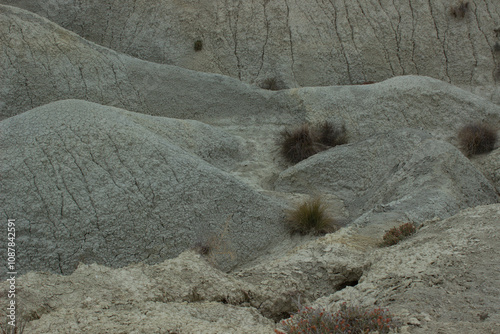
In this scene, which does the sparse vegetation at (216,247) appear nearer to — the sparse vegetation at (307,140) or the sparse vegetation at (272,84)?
the sparse vegetation at (307,140)

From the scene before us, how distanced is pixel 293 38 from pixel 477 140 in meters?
6.23

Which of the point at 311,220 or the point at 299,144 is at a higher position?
the point at 299,144

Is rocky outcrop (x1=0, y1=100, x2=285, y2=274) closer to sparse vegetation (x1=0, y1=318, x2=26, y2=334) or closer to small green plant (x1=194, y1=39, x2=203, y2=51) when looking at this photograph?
sparse vegetation (x1=0, y1=318, x2=26, y2=334)

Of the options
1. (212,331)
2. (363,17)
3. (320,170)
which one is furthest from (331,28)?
(212,331)

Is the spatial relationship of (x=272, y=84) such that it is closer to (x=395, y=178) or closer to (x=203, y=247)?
(x=395, y=178)

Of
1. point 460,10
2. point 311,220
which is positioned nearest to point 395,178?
point 311,220

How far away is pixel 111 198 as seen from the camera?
6.94 meters

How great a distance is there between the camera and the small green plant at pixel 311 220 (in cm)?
771

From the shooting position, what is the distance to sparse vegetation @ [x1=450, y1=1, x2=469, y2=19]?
15.0 m

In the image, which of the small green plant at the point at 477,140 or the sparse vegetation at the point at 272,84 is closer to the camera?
the small green plant at the point at 477,140

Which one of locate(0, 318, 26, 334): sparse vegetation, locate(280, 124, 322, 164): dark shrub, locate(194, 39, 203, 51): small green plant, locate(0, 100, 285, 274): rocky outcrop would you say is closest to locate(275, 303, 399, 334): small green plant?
locate(0, 318, 26, 334): sparse vegetation

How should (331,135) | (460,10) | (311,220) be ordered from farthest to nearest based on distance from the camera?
(460,10) < (331,135) < (311,220)

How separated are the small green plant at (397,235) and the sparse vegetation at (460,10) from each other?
11.5 m

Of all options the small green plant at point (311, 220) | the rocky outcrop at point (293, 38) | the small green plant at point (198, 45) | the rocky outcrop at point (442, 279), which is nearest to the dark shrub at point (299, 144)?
the small green plant at point (311, 220)
